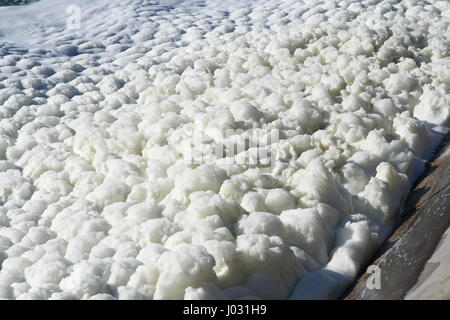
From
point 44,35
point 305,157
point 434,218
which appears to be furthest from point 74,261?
point 44,35

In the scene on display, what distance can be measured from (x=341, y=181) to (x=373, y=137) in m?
0.38

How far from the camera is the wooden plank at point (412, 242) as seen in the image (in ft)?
6.50

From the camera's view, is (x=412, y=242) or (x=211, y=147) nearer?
(x=412, y=242)

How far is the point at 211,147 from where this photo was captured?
2850 mm

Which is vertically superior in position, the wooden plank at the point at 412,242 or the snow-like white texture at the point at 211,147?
the snow-like white texture at the point at 211,147

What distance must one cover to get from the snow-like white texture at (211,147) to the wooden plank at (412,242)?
0.26 feet

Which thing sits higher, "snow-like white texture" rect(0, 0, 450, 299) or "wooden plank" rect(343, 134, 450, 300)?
"snow-like white texture" rect(0, 0, 450, 299)

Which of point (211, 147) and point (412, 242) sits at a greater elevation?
point (211, 147)

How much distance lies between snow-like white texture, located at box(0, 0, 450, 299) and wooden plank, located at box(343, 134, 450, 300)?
3.1 inches

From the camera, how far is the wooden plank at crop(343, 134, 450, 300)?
1.98 metres

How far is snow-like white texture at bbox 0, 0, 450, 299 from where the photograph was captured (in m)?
2.08

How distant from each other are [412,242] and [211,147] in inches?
43.3

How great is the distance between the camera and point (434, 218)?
2.27m

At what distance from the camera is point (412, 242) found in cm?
220
